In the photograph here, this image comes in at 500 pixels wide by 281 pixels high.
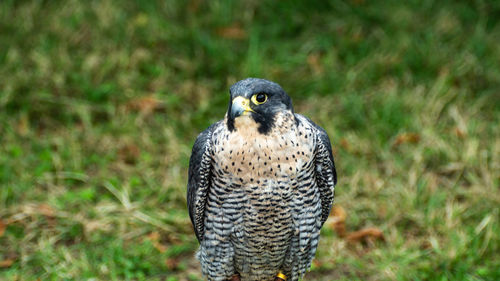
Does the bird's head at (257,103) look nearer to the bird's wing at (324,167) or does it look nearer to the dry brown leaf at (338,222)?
the bird's wing at (324,167)

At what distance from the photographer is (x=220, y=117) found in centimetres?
501

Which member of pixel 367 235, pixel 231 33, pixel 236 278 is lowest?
pixel 367 235

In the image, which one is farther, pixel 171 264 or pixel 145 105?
pixel 145 105

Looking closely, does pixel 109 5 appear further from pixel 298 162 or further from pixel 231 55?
pixel 298 162

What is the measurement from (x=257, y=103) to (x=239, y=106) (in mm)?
95

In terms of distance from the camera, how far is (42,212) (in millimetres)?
3932

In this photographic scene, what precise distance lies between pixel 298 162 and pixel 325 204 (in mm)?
461

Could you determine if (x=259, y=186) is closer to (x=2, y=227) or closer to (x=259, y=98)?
(x=259, y=98)

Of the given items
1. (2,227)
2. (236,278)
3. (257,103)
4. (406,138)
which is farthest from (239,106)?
(406,138)

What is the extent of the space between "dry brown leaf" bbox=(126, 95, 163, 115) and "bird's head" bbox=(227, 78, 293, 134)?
2.53 meters

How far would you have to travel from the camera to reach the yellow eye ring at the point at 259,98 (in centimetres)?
251

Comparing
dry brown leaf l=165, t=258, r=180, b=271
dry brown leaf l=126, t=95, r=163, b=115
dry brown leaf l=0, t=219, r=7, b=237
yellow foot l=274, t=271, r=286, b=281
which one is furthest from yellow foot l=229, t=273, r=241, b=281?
Answer: dry brown leaf l=126, t=95, r=163, b=115

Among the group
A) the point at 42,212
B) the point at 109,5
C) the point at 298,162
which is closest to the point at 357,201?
the point at 298,162

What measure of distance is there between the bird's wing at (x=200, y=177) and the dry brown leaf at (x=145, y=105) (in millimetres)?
2154
